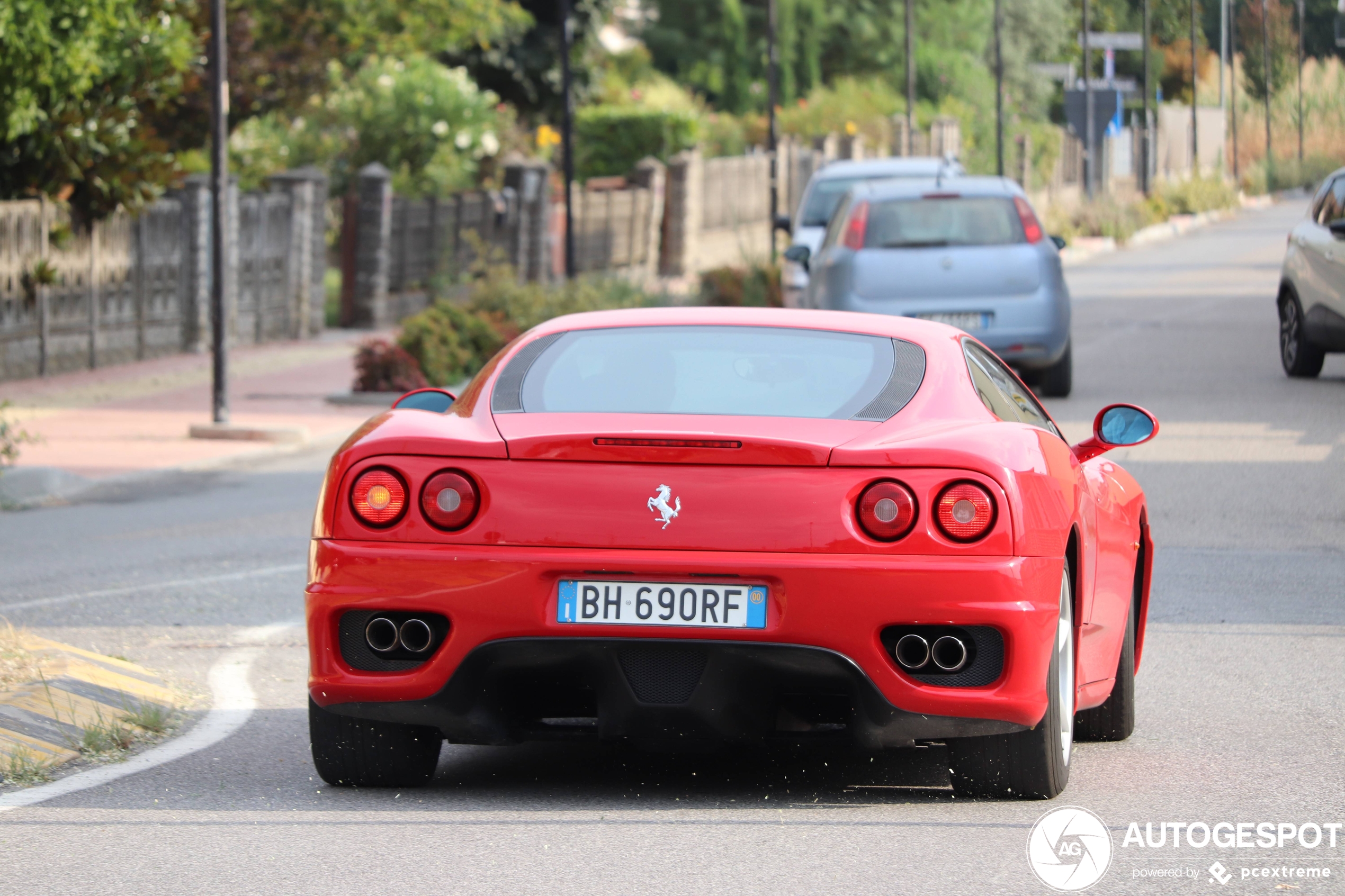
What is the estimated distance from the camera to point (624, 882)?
4.81 m

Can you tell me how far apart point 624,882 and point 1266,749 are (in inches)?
94.2

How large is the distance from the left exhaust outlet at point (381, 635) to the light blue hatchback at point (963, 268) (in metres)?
11.1

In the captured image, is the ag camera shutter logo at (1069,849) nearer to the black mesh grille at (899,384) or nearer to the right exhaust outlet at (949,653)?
the right exhaust outlet at (949,653)

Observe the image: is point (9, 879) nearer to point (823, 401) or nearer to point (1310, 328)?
point (823, 401)

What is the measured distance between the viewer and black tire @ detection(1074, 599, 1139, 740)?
650 centimetres

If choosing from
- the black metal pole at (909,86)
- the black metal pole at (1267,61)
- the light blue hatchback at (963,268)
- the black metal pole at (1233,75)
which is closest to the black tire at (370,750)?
the light blue hatchback at (963,268)

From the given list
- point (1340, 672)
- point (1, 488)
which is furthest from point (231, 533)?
point (1340, 672)

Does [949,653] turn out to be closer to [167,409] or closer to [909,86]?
[167,409]

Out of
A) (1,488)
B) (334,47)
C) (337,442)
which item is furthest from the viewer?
(334,47)

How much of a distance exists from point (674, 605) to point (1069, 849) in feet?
3.53

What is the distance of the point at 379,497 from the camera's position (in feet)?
18.0

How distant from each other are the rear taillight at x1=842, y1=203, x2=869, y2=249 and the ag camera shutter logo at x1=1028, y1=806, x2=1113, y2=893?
39.1 ft

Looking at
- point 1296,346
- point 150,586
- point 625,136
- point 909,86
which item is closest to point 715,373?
point 150,586

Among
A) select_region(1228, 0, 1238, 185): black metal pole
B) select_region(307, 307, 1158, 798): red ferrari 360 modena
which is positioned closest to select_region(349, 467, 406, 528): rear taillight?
select_region(307, 307, 1158, 798): red ferrari 360 modena
